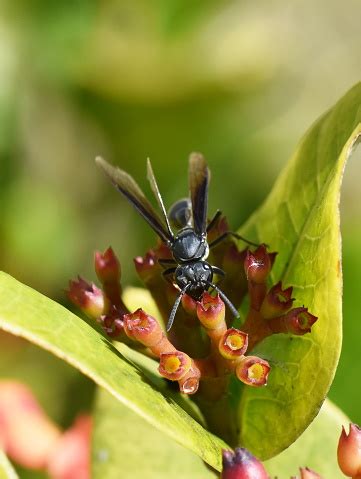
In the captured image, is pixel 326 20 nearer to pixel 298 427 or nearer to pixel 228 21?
pixel 228 21

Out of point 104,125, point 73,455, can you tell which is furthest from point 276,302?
point 104,125

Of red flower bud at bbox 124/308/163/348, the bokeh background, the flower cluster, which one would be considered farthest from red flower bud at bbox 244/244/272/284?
the bokeh background

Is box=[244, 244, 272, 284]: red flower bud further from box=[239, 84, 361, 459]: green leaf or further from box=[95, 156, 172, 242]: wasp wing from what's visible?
box=[95, 156, 172, 242]: wasp wing

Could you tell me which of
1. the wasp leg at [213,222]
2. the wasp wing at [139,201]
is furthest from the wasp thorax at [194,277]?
the wasp leg at [213,222]

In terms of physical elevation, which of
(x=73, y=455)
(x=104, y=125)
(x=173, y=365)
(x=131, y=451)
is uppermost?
(x=173, y=365)

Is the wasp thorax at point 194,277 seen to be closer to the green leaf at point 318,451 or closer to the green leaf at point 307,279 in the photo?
the green leaf at point 307,279

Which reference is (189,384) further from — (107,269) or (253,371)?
(107,269)

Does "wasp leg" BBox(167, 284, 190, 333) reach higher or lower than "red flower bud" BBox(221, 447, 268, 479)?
higher
